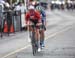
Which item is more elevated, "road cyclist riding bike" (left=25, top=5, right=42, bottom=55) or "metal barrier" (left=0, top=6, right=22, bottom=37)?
"road cyclist riding bike" (left=25, top=5, right=42, bottom=55)

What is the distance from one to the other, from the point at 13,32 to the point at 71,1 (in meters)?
84.3

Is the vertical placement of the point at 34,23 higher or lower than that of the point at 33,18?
lower

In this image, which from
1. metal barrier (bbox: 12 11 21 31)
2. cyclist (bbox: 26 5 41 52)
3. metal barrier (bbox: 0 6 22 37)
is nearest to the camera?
cyclist (bbox: 26 5 41 52)

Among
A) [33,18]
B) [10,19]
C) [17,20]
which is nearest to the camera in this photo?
[33,18]

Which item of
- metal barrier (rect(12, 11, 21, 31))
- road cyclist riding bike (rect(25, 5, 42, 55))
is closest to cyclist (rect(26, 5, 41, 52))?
road cyclist riding bike (rect(25, 5, 42, 55))

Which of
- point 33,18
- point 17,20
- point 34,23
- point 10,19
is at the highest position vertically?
point 33,18

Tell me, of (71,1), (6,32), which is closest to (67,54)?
(6,32)

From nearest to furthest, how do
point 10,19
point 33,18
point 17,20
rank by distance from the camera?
1. point 33,18
2. point 10,19
3. point 17,20

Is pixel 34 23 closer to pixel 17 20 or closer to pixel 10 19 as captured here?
pixel 10 19

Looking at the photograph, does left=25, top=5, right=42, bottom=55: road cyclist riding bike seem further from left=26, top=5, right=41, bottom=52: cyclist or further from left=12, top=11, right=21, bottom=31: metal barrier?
left=12, top=11, right=21, bottom=31: metal barrier

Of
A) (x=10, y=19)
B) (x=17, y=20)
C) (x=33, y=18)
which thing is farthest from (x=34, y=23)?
(x=17, y=20)

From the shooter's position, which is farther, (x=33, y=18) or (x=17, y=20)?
(x=17, y=20)

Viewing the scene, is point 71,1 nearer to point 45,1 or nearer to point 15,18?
point 45,1

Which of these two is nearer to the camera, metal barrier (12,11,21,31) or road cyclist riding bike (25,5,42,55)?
road cyclist riding bike (25,5,42,55)
